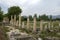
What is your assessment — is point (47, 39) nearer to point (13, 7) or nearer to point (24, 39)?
point (24, 39)

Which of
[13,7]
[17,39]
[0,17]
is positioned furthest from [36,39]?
[13,7]

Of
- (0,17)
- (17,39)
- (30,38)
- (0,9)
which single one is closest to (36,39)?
(30,38)

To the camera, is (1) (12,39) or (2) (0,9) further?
(2) (0,9)

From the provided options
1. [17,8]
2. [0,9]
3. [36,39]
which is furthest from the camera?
[17,8]

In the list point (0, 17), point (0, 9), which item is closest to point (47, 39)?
point (0, 17)

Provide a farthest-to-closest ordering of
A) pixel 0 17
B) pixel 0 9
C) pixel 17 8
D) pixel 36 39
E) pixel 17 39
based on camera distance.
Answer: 1. pixel 17 8
2. pixel 0 9
3. pixel 0 17
4. pixel 36 39
5. pixel 17 39

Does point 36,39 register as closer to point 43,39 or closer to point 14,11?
point 43,39

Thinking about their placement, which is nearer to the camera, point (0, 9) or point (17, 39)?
point (17, 39)

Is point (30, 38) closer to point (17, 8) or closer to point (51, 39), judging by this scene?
point (51, 39)

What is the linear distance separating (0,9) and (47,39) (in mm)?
51197

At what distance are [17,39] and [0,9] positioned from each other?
52087mm

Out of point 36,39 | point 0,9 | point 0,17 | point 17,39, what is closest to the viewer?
point 17,39

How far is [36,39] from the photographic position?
1623 centimetres

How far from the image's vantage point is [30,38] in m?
16.0
